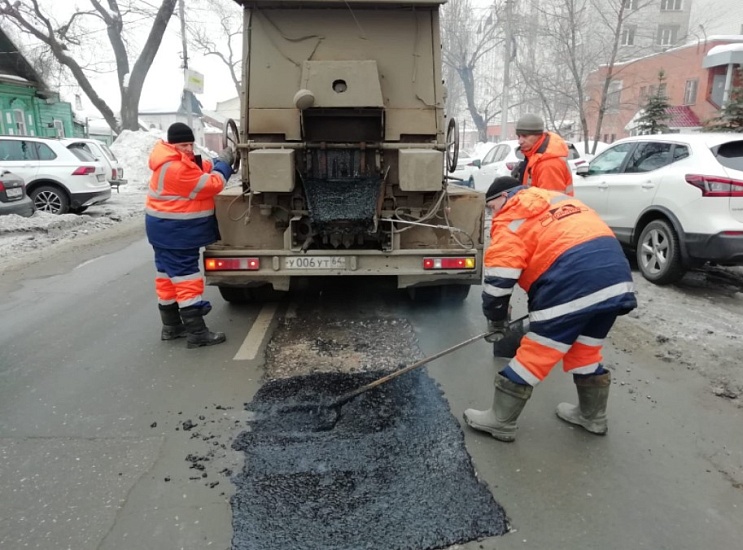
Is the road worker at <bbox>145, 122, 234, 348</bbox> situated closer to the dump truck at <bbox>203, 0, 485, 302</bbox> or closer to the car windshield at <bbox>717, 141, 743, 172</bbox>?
the dump truck at <bbox>203, 0, 485, 302</bbox>

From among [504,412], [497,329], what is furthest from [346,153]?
[504,412]

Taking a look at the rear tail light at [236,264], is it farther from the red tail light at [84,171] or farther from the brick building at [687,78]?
the brick building at [687,78]

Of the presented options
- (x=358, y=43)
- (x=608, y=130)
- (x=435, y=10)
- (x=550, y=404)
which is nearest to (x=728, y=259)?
(x=550, y=404)

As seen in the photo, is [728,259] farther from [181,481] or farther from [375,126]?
[181,481]

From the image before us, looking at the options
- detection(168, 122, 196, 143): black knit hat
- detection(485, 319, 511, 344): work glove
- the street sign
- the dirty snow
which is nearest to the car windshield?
the dirty snow

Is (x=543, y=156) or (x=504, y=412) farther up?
(x=543, y=156)

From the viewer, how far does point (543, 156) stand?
5051 mm

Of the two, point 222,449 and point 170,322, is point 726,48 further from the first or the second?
point 222,449

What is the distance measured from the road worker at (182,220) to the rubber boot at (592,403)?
288cm

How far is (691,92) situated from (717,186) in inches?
915

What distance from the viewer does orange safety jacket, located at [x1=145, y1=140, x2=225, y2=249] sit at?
14.4 ft

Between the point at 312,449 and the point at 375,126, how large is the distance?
2981mm

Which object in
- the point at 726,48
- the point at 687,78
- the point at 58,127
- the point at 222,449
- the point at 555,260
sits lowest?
the point at 222,449

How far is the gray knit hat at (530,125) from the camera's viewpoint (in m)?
5.09
